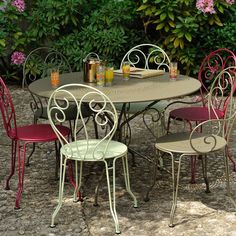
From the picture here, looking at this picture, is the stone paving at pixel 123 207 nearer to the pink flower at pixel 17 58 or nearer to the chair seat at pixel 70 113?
the chair seat at pixel 70 113

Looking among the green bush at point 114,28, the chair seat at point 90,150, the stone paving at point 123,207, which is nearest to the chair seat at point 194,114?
the stone paving at point 123,207

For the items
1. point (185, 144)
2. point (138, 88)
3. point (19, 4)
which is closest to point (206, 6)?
point (19, 4)

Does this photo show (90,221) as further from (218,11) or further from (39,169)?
(218,11)

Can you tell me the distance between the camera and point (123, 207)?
12.3ft

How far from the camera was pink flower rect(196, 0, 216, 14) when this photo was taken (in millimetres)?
6852

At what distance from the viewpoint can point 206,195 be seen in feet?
13.0

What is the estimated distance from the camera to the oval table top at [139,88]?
367 centimetres

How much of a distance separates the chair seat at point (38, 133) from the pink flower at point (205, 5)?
3.41 metres

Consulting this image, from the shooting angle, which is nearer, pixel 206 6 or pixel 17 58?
pixel 206 6

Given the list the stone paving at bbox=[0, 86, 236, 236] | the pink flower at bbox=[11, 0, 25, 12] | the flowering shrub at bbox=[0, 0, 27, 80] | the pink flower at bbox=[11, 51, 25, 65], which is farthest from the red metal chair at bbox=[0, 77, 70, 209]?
the pink flower at bbox=[11, 0, 25, 12]

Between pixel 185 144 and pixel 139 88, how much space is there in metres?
0.55

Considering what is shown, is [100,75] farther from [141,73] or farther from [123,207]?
[123,207]

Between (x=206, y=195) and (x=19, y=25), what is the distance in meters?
4.93

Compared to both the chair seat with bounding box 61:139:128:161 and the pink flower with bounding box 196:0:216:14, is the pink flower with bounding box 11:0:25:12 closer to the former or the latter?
the pink flower with bounding box 196:0:216:14
